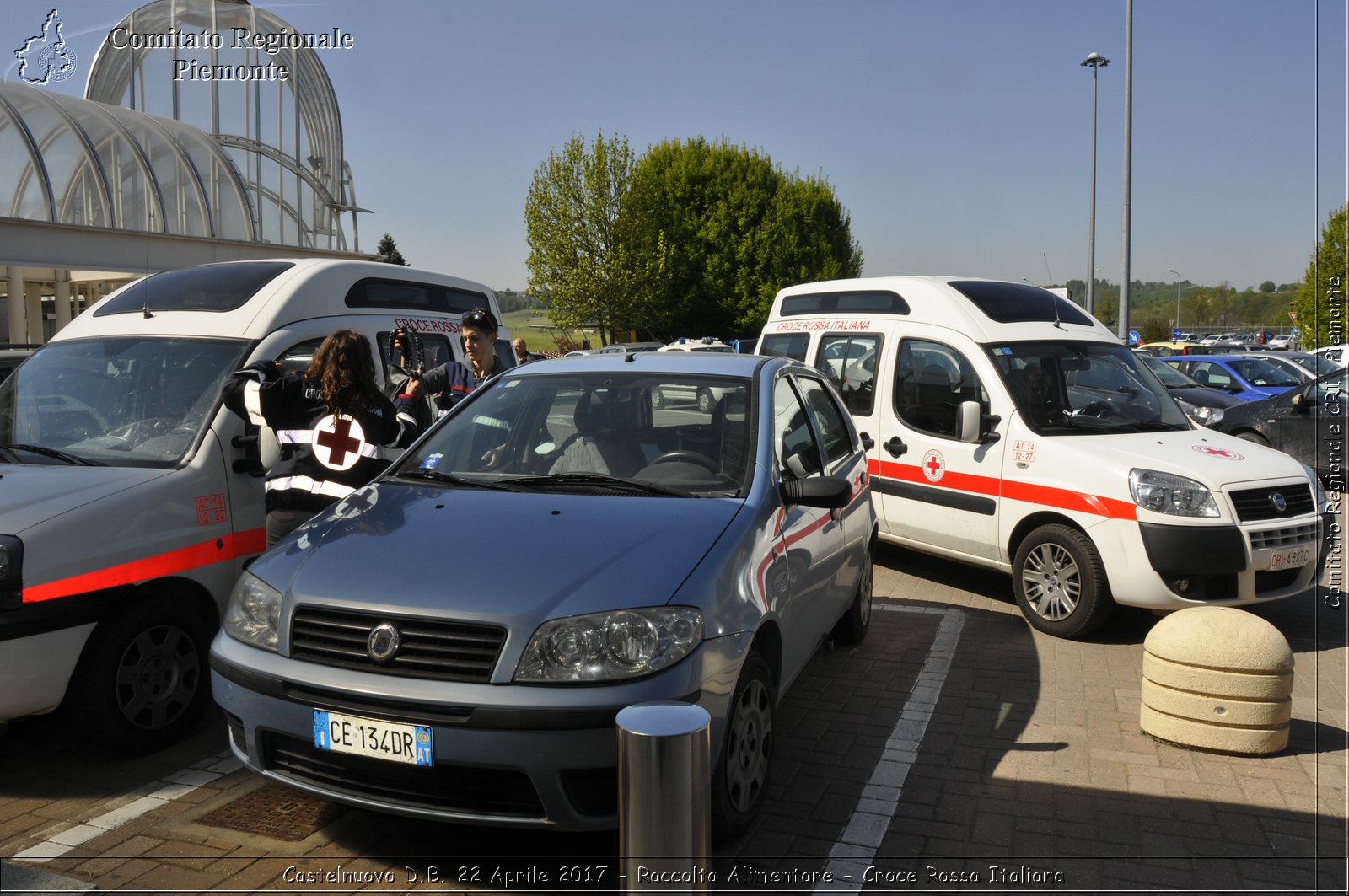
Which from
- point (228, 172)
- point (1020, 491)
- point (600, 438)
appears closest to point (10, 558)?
point (600, 438)

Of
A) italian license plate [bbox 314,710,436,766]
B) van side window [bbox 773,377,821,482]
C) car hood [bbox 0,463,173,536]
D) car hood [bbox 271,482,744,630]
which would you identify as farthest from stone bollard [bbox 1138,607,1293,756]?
car hood [bbox 0,463,173,536]

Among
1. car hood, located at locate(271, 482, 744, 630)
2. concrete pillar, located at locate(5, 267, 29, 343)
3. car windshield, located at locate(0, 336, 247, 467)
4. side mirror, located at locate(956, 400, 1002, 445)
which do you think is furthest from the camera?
concrete pillar, located at locate(5, 267, 29, 343)

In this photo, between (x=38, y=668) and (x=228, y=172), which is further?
(x=228, y=172)

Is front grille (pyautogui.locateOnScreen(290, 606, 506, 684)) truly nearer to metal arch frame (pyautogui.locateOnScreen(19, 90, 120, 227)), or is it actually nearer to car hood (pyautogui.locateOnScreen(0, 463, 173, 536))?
car hood (pyautogui.locateOnScreen(0, 463, 173, 536))

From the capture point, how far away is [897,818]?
13.0ft

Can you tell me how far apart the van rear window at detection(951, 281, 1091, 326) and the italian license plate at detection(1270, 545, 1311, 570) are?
7.94 feet

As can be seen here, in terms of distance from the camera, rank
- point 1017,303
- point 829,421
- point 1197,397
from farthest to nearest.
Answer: point 1197,397, point 1017,303, point 829,421

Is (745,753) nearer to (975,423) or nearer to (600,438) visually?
(600,438)

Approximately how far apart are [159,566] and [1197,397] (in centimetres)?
1545

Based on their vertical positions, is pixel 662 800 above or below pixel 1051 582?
above

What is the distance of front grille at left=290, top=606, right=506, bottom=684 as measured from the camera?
3162mm

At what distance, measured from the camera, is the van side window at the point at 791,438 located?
14.9 feet

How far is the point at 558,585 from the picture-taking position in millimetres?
3303

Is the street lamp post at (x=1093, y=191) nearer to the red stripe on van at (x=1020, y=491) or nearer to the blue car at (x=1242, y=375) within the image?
the blue car at (x=1242, y=375)
